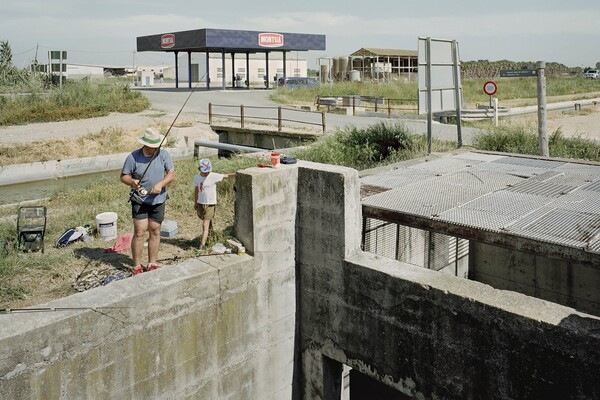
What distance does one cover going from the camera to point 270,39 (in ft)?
138

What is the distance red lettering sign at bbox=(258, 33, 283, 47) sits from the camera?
41.4 meters

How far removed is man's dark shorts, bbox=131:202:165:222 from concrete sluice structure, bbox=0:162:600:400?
1.03 metres

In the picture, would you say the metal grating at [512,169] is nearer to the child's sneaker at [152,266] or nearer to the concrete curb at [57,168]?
the child's sneaker at [152,266]

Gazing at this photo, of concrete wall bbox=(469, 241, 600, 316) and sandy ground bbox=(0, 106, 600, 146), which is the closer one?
concrete wall bbox=(469, 241, 600, 316)

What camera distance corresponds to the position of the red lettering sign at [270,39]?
136ft

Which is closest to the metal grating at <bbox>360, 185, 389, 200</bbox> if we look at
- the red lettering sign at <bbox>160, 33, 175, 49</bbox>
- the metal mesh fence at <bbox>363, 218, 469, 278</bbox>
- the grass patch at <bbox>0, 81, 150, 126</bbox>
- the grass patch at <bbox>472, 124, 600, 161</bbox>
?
the metal mesh fence at <bbox>363, 218, 469, 278</bbox>

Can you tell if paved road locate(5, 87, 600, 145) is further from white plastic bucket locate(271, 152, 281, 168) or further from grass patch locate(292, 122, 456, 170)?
white plastic bucket locate(271, 152, 281, 168)

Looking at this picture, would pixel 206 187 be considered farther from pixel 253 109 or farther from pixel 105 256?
pixel 253 109

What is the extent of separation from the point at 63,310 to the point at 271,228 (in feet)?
8.49

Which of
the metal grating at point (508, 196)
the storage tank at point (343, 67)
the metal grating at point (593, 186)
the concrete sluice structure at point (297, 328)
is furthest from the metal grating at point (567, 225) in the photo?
the storage tank at point (343, 67)

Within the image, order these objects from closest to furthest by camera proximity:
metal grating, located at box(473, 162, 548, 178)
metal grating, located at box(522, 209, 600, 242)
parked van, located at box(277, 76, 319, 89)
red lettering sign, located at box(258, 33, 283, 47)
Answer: metal grating, located at box(522, 209, 600, 242), metal grating, located at box(473, 162, 548, 178), red lettering sign, located at box(258, 33, 283, 47), parked van, located at box(277, 76, 319, 89)

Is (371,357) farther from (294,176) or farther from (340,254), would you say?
(294,176)

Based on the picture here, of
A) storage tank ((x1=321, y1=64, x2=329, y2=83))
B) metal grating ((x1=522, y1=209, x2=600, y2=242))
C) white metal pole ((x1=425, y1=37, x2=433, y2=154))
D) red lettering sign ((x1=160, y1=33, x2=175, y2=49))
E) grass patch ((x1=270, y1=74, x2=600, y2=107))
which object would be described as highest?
red lettering sign ((x1=160, y1=33, x2=175, y2=49))

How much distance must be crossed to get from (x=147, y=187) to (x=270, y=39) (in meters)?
37.0
